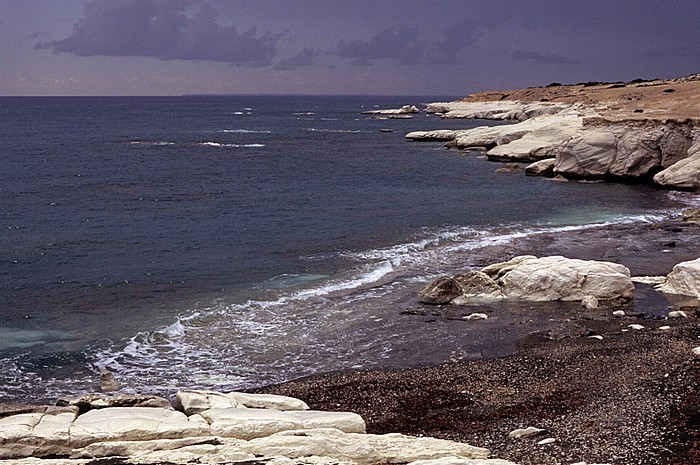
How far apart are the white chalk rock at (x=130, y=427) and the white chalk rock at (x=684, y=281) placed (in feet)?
71.7

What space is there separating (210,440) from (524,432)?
6.92 metres

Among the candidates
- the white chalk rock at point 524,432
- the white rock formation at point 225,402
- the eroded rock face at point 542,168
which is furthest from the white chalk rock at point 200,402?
the eroded rock face at point 542,168

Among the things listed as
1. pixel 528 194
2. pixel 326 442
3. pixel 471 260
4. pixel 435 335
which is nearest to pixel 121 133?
pixel 528 194

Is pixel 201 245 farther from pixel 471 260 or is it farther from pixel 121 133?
pixel 121 133

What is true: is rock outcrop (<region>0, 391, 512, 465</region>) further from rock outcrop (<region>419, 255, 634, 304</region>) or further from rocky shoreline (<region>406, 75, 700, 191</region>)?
rocky shoreline (<region>406, 75, 700, 191</region>)

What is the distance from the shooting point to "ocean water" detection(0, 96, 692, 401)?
2412cm

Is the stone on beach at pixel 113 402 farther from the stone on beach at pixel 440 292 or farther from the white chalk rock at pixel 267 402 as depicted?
the stone on beach at pixel 440 292

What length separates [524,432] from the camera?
16.6 metres

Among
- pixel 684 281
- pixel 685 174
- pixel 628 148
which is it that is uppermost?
pixel 628 148

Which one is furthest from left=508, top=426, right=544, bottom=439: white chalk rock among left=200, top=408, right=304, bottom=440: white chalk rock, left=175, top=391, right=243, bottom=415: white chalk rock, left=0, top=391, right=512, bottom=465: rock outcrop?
left=175, top=391, right=243, bottom=415: white chalk rock

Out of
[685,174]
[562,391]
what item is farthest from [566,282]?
[685,174]

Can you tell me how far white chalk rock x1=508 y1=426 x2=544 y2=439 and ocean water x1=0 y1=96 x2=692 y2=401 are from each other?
22.8 ft

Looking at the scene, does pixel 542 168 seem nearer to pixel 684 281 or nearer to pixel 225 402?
pixel 684 281

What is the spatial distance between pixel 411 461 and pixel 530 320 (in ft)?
48.0
